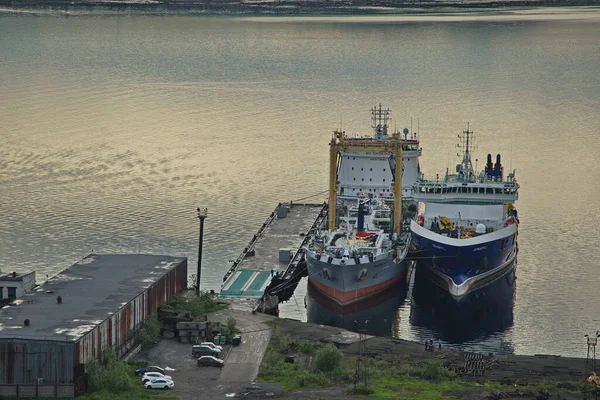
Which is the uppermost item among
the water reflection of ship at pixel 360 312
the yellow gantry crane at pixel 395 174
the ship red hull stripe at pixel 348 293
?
the yellow gantry crane at pixel 395 174

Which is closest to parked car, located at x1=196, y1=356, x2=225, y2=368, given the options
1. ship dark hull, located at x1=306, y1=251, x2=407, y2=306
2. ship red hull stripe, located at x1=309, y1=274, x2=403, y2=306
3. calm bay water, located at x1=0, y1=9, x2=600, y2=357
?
calm bay water, located at x1=0, y1=9, x2=600, y2=357

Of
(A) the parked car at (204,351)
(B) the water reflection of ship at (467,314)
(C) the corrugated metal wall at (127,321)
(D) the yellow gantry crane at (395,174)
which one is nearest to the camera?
(C) the corrugated metal wall at (127,321)

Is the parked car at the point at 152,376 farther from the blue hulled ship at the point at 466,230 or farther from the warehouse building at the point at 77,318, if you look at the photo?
the blue hulled ship at the point at 466,230

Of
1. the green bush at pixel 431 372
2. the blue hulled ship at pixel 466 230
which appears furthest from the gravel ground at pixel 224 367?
the blue hulled ship at pixel 466 230

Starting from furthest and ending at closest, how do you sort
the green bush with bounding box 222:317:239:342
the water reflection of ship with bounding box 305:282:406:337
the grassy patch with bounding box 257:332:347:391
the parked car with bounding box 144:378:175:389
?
the water reflection of ship with bounding box 305:282:406:337 < the green bush with bounding box 222:317:239:342 < the grassy patch with bounding box 257:332:347:391 < the parked car with bounding box 144:378:175:389

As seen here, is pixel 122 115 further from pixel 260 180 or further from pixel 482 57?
pixel 482 57

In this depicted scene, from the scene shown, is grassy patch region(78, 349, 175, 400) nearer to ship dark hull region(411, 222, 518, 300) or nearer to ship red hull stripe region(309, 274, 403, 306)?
ship red hull stripe region(309, 274, 403, 306)

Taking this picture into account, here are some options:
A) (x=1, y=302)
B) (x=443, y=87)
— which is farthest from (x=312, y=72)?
(x=1, y=302)
